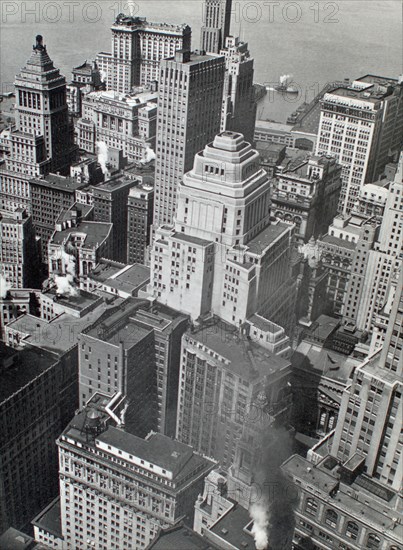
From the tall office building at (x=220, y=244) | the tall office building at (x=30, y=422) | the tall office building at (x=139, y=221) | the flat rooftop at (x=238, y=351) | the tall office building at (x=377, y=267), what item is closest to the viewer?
the tall office building at (x=30, y=422)

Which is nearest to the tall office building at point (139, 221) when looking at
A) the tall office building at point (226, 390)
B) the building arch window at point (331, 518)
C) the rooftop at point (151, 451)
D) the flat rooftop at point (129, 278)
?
the flat rooftop at point (129, 278)

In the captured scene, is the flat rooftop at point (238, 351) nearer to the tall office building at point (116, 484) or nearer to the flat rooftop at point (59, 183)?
the tall office building at point (116, 484)

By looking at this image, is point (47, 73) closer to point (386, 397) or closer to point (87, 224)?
point (87, 224)

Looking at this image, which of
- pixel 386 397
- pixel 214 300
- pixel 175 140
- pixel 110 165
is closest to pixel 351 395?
pixel 386 397

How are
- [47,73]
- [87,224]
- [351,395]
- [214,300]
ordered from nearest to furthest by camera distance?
[351,395] < [214,300] < [87,224] < [47,73]

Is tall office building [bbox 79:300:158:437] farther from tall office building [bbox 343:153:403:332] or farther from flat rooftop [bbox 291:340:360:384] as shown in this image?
tall office building [bbox 343:153:403:332]
